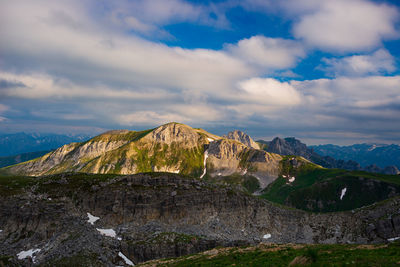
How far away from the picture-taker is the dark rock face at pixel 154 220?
69.6 metres

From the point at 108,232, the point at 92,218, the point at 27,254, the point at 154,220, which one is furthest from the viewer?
the point at 154,220

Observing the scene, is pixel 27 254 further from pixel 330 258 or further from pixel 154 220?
pixel 330 258

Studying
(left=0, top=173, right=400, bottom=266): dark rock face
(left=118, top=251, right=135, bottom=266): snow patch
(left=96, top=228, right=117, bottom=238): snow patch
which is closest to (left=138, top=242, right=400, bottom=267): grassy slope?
(left=0, top=173, right=400, bottom=266): dark rock face

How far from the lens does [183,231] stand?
3204 inches

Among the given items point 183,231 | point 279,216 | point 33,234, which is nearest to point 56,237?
point 33,234

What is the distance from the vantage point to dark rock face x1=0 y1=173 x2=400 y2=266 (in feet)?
228

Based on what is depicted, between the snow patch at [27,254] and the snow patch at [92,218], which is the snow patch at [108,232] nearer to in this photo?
the snow patch at [92,218]

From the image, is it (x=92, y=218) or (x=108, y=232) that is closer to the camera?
(x=108, y=232)

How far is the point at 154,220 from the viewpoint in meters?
85.2

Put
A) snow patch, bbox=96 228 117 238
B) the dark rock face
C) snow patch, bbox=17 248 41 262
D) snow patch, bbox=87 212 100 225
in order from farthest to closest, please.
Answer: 1. snow patch, bbox=87 212 100 225
2. snow patch, bbox=96 228 117 238
3. the dark rock face
4. snow patch, bbox=17 248 41 262

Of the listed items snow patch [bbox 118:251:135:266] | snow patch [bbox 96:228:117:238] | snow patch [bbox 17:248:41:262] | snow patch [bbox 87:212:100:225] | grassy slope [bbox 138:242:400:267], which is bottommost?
snow patch [bbox 118:251:135:266]

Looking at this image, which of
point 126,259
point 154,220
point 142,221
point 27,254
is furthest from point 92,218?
point 126,259

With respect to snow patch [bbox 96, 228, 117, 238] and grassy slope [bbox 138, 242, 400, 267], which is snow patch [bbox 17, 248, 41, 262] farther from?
grassy slope [bbox 138, 242, 400, 267]

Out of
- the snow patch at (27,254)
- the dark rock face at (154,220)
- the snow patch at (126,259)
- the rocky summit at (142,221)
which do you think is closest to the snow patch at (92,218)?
the rocky summit at (142,221)
